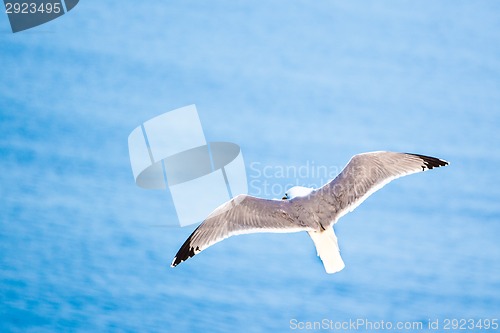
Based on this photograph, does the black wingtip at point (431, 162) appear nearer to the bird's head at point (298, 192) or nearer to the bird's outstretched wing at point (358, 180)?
the bird's outstretched wing at point (358, 180)

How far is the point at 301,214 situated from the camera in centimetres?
218

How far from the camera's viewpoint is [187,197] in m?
2.69

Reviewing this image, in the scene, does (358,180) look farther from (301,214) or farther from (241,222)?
(241,222)

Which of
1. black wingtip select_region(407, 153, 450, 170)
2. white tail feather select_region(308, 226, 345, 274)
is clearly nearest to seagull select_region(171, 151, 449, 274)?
white tail feather select_region(308, 226, 345, 274)

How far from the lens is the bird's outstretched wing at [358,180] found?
2.19 metres

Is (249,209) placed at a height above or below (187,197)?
above

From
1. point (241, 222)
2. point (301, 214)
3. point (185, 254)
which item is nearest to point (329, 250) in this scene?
point (301, 214)

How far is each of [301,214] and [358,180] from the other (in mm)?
207

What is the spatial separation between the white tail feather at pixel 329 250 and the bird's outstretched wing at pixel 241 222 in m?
0.06

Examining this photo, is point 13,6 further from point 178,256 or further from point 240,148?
point 178,256

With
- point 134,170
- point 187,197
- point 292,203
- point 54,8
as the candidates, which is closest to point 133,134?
point 134,170

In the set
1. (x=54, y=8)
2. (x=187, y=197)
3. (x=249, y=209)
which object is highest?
(x=54, y=8)

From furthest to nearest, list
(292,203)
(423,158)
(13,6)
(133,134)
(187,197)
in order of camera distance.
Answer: (13,6) → (133,134) → (187,197) → (423,158) → (292,203)

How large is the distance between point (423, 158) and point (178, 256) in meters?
0.82
